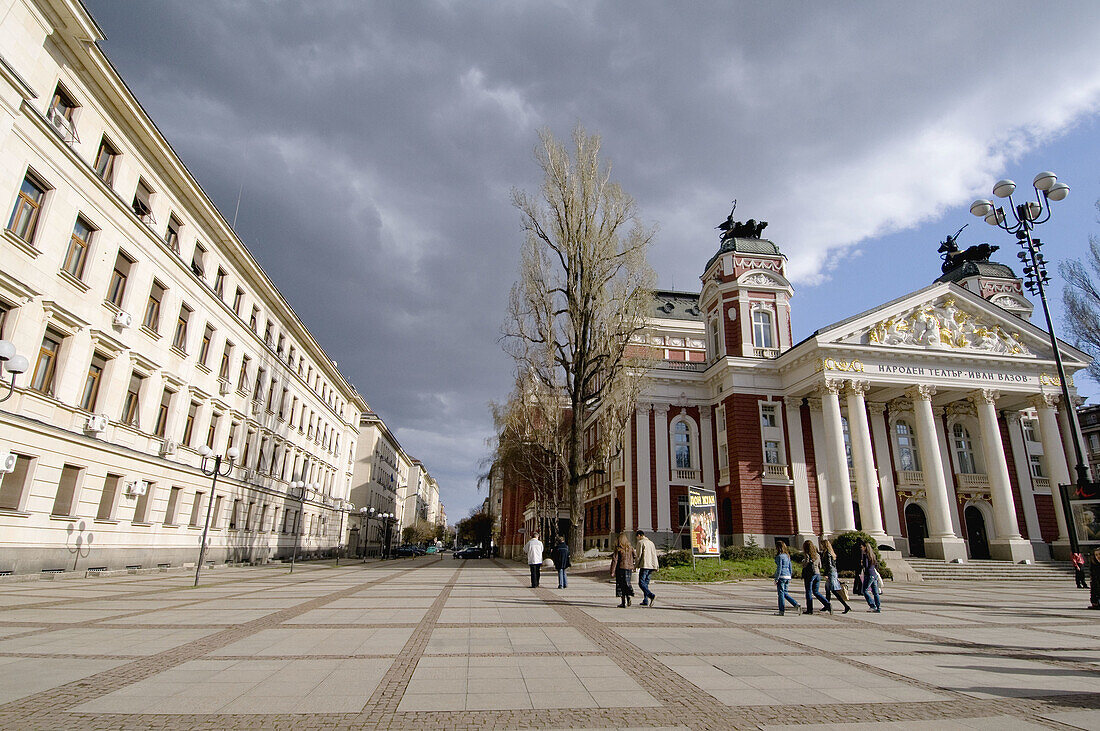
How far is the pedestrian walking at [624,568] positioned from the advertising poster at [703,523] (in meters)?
8.52

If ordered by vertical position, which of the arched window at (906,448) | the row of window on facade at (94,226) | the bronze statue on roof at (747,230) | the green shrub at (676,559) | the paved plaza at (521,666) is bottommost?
the paved plaza at (521,666)

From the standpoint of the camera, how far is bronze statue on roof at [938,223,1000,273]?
40031 millimetres

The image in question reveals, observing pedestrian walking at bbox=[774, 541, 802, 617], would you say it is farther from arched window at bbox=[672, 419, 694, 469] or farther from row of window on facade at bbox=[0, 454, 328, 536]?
arched window at bbox=[672, 419, 694, 469]

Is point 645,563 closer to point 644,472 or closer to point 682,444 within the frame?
point 644,472

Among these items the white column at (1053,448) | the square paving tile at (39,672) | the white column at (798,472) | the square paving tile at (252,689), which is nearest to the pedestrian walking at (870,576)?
the square paving tile at (252,689)

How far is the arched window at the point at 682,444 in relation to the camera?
107 feet

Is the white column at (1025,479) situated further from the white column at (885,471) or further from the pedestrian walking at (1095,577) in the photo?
the pedestrian walking at (1095,577)

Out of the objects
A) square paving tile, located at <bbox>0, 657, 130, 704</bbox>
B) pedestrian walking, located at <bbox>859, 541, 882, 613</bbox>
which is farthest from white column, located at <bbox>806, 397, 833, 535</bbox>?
square paving tile, located at <bbox>0, 657, 130, 704</bbox>

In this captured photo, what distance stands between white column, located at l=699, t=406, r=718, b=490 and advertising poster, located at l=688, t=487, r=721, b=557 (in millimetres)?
10909

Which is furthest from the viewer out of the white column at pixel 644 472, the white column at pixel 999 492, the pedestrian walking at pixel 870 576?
the white column at pixel 644 472

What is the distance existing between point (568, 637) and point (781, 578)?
566 centimetres

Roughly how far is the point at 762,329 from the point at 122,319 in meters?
30.8

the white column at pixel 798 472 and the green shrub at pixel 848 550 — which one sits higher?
the white column at pixel 798 472

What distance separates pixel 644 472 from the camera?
3164cm
